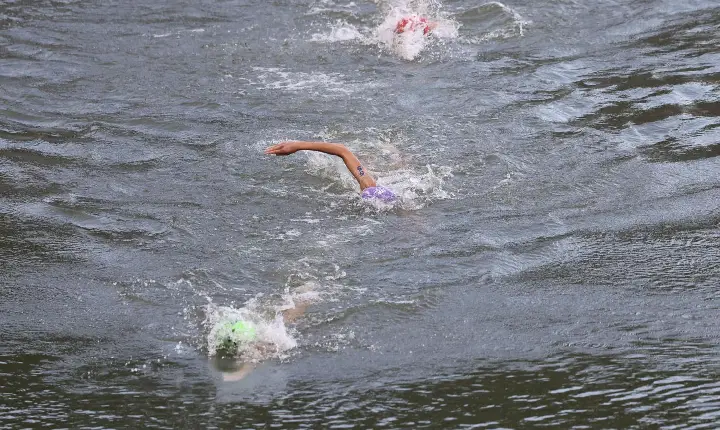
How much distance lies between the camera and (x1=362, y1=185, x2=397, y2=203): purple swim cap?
29.7 feet

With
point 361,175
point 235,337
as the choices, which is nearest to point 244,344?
point 235,337

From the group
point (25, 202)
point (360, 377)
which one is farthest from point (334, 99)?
point (360, 377)

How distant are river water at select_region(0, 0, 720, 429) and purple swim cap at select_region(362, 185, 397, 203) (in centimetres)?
9

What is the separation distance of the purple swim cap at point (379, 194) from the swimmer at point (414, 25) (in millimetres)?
4619

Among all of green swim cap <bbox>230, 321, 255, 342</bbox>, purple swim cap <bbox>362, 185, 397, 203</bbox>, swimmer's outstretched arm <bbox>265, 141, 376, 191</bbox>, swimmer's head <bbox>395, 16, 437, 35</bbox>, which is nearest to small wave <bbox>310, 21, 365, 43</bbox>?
swimmer's head <bbox>395, 16, 437, 35</bbox>

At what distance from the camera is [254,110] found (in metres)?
11.3

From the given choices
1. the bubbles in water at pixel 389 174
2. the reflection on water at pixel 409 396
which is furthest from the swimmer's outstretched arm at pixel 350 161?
the reflection on water at pixel 409 396

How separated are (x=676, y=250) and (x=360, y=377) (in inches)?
123

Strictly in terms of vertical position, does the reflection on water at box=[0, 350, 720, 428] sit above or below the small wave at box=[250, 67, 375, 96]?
below

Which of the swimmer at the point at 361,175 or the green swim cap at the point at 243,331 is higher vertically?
the swimmer at the point at 361,175

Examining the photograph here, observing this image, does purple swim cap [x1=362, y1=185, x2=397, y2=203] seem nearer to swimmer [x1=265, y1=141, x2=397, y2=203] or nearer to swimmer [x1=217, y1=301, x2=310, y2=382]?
swimmer [x1=265, y1=141, x2=397, y2=203]

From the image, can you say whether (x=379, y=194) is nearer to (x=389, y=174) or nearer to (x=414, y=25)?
(x=389, y=174)

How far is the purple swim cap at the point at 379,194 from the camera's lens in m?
9.06

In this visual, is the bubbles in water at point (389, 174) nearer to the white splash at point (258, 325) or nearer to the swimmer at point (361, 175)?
A: the swimmer at point (361, 175)
